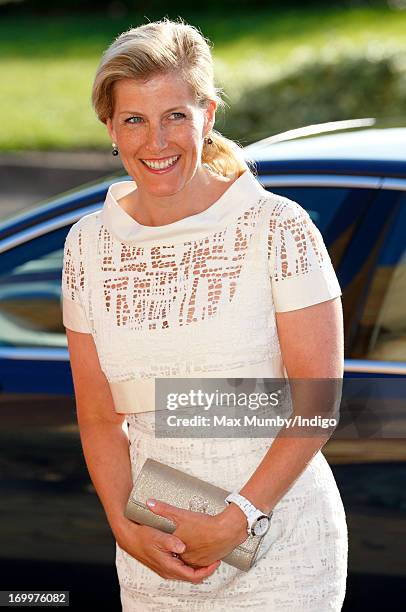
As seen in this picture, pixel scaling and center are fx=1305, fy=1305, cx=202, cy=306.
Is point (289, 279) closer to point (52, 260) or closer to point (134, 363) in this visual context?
point (134, 363)

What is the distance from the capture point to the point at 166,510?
93.4 inches

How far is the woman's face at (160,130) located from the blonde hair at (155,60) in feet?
0.05

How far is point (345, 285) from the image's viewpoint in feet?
10.9

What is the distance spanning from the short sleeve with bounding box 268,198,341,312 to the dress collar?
88 millimetres

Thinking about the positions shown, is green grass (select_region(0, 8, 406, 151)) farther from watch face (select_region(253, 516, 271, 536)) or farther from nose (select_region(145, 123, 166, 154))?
watch face (select_region(253, 516, 271, 536))

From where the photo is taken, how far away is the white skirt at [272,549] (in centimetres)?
242

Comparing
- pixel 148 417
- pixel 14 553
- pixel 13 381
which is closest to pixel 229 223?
pixel 148 417

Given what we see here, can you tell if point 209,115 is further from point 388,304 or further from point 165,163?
point 388,304

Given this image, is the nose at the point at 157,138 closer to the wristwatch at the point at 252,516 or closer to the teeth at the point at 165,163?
the teeth at the point at 165,163

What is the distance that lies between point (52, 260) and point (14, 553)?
33.0 inches

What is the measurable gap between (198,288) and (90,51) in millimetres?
16026

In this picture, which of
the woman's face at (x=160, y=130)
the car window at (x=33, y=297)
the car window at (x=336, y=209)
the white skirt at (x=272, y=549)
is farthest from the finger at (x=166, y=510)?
the car window at (x=33, y=297)

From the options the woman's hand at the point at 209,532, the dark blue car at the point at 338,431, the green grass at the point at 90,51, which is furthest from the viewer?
the green grass at the point at 90,51

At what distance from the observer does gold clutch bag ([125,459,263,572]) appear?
7.77 feet
